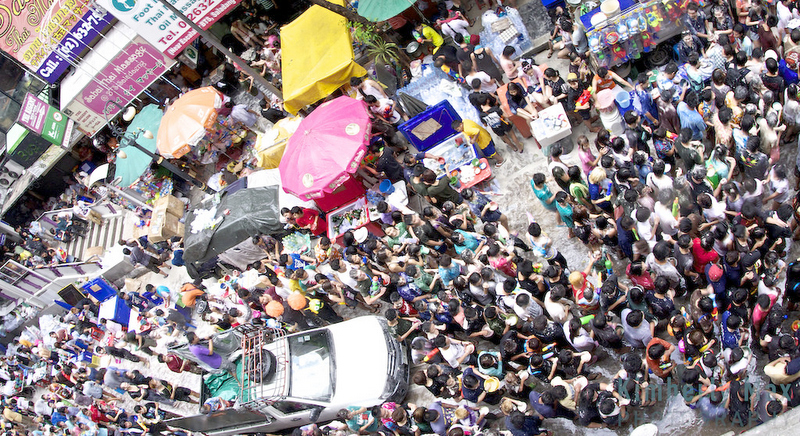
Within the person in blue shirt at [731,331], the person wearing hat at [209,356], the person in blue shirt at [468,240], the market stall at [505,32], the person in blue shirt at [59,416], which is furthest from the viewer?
the person in blue shirt at [59,416]

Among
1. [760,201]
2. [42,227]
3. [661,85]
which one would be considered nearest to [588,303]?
[760,201]

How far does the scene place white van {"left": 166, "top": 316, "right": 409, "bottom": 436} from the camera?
8750mm

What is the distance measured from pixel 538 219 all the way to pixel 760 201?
349cm

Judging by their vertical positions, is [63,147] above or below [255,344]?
above

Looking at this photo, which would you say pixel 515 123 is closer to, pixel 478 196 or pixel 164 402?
pixel 478 196

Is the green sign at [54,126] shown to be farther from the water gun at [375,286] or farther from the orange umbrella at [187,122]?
the water gun at [375,286]

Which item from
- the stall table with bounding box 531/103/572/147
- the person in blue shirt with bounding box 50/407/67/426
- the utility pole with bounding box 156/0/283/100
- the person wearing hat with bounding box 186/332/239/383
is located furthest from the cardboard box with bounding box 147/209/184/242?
the stall table with bounding box 531/103/572/147

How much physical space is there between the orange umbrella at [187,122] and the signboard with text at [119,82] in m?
2.87

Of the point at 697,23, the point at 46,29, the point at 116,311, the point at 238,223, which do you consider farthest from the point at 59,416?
the point at 697,23

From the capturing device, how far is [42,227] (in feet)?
60.3

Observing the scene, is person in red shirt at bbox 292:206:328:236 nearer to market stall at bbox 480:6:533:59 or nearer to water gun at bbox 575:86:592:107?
market stall at bbox 480:6:533:59

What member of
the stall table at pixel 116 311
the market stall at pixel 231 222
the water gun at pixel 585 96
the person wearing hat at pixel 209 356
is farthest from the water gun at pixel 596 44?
the stall table at pixel 116 311

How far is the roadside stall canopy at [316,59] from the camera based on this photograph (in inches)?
479

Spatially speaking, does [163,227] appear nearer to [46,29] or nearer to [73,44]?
[73,44]
